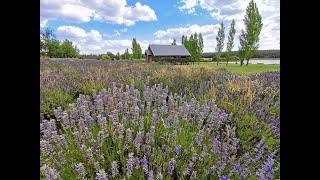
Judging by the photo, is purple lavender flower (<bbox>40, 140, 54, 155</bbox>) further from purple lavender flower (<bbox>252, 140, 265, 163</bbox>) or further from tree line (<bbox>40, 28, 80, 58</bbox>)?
purple lavender flower (<bbox>252, 140, 265, 163</bbox>)

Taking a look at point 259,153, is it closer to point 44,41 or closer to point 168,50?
point 44,41

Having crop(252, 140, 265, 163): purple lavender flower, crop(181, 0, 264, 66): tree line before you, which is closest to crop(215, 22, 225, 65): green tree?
crop(181, 0, 264, 66): tree line

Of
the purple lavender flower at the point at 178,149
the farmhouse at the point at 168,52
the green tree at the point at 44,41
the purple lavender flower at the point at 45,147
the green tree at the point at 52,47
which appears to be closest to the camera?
the green tree at the point at 44,41

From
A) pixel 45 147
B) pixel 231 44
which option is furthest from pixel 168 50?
pixel 45 147

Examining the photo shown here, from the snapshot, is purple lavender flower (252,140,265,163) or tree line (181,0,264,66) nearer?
purple lavender flower (252,140,265,163)

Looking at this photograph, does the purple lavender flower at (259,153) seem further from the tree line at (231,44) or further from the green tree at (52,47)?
the green tree at (52,47)

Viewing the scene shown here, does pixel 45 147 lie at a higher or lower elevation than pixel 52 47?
lower

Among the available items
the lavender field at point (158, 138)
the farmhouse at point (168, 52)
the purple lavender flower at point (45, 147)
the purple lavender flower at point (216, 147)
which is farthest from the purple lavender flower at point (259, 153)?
the farmhouse at point (168, 52)

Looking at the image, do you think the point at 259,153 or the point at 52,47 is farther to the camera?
the point at 52,47

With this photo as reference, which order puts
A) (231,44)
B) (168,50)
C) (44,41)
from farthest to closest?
(168,50) < (231,44) < (44,41)
